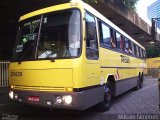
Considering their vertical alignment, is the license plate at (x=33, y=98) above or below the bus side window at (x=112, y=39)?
below

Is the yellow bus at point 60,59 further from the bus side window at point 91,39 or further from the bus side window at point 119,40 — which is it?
the bus side window at point 119,40

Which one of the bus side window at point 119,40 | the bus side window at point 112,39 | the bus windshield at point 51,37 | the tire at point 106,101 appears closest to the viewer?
the bus windshield at point 51,37

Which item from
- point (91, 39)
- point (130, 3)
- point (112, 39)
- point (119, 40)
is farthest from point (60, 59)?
point (130, 3)

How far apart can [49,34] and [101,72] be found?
192cm

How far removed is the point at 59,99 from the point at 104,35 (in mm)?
3030

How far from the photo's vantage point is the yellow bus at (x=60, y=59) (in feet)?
21.6

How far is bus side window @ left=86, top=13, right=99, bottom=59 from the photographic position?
709cm

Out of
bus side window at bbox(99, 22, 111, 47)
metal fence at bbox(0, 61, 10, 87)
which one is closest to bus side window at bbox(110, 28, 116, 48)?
bus side window at bbox(99, 22, 111, 47)

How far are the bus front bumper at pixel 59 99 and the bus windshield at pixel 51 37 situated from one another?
34.8 inches

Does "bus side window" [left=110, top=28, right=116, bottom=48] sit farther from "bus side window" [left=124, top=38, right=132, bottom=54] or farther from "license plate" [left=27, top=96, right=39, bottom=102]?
"license plate" [left=27, top=96, right=39, bottom=102]

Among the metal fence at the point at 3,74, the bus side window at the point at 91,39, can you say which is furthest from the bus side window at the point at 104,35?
the metal fence at the point at 3,74

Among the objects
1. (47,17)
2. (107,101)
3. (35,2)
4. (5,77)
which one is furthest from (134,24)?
(47,17)

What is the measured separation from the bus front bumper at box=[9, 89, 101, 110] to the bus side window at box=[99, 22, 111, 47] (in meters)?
1.83

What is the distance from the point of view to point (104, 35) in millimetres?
8758
